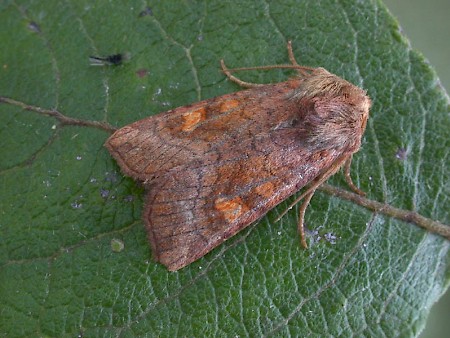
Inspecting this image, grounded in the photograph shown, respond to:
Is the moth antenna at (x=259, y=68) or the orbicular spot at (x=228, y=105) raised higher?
the moth antenna at (x=259, y=68)

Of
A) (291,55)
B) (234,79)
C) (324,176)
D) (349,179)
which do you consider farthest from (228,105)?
(349,179)

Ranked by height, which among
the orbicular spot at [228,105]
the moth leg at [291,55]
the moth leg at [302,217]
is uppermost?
the moth leg at [291,55]

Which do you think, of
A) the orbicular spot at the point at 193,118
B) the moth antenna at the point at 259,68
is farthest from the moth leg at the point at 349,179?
→ the orbicular spot at the point at 193,118

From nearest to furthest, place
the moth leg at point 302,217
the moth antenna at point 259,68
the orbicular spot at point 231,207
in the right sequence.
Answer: the orbicular spot at point 231,207 → the moth leg at point 302,217 → the moth antenna at point 259,68

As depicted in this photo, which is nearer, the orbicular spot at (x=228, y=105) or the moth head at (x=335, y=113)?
the moth head at (x=335, y=113)

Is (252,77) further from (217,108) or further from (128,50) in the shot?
(128,50)

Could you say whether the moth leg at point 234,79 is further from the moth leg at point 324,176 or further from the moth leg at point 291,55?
the moth leg at point 324,176

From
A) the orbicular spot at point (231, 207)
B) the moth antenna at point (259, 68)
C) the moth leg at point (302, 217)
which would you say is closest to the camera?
the orbicular spot at point (231, 207)
